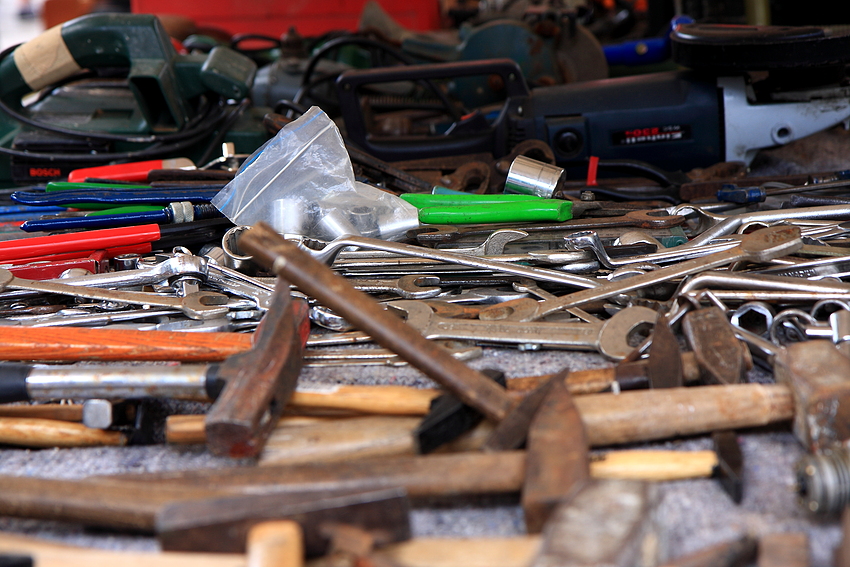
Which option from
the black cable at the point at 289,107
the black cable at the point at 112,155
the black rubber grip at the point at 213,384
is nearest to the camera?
the black rubber grip at the point at 213,384

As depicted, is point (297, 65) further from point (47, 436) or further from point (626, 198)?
point (47, 436)

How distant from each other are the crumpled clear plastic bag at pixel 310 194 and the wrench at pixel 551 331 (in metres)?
0.36

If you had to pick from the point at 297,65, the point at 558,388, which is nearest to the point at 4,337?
the point at 558,388

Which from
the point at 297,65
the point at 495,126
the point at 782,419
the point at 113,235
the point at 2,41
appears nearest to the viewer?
the point at 782,419

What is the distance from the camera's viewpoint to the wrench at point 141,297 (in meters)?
1.05

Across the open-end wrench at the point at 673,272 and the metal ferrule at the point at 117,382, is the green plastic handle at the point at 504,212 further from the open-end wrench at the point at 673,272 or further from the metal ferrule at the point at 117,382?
the metal ferrule at the point at 117,382

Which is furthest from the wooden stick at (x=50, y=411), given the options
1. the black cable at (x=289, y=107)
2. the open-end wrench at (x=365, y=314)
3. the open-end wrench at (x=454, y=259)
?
the black cable at (x=289, y=107)

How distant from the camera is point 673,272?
3.34 ft

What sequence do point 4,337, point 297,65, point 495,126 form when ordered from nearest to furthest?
point 4,337 < point 495,126 < point 297,65

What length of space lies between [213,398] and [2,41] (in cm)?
887

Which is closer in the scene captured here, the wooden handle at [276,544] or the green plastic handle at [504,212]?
the wooden handle at [276,544]

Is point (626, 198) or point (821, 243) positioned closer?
point (821, 243)

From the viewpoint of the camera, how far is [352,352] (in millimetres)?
951

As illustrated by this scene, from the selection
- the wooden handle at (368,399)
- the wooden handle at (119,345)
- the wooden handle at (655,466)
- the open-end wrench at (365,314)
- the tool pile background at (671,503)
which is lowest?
the tool pile background at (671,503)
